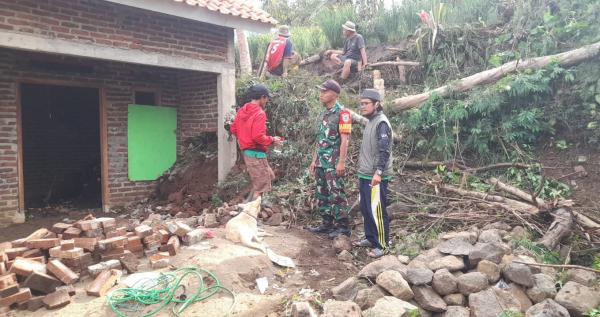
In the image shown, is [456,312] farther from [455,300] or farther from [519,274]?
[519,274]

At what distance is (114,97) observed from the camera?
8352 mm

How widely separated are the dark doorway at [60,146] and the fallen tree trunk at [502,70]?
6.99 m

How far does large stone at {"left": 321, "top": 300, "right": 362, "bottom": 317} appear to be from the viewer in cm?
333

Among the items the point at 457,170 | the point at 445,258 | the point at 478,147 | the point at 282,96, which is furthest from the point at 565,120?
the point at 282,96

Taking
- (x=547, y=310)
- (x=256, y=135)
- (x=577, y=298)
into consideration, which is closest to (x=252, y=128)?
Result: (x=256, y=135)

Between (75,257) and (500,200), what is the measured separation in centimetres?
490

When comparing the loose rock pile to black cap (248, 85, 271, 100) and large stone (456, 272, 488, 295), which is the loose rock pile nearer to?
large stone (456, 272, 488, 295)

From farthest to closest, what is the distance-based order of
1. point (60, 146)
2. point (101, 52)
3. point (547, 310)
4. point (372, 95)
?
point (60, 146) < point (101, 52) < point (372, 95) < point (547, 310)

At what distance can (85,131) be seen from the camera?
36.7 ft

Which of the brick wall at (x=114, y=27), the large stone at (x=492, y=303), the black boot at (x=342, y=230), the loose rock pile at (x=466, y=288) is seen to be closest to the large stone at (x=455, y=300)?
the loose rock pile at (x=466, y=288)

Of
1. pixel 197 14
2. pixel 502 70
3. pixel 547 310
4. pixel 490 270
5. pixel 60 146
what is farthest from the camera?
pixel 60 146

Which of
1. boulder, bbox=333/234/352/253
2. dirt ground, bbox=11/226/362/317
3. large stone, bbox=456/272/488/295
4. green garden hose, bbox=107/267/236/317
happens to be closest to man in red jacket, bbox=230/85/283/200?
dirt ground, bbox=11/226/362/317

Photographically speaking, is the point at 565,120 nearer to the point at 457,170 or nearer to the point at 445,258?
the point at 457,170

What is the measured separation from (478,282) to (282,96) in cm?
525
